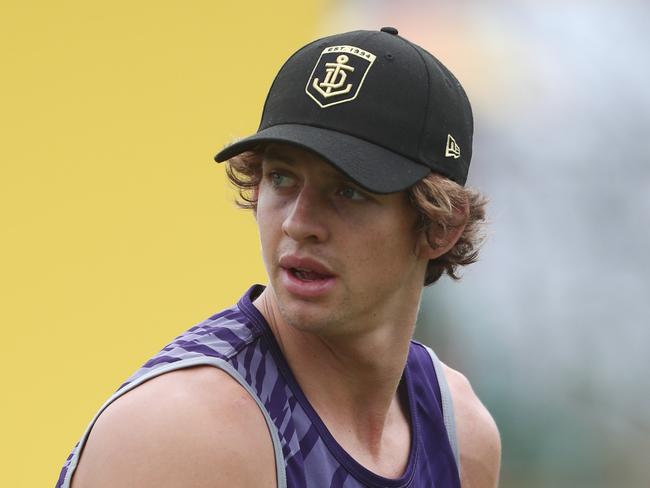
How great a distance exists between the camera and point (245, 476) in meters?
1.85

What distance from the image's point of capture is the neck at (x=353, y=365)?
7.15ft

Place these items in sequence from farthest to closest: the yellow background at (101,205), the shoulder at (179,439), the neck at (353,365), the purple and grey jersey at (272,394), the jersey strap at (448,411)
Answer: the yellow background at (101,205), the jersey strap at (448,411), the neck at (353,365), the purple and grey jersey at (272,394), the shoulder at (179,439)

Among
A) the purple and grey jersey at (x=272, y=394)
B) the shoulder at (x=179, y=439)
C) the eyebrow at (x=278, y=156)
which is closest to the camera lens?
the shoulder at (x=179, y=439)

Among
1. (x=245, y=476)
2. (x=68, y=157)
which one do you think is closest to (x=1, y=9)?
(x=68, y=157)

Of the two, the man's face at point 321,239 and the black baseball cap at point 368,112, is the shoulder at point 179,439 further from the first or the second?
the black baseball cap at point 368,112

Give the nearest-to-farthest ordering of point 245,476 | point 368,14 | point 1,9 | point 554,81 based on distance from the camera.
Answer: point 245,476 → point 1,9 → point 368,14 → point 554,81

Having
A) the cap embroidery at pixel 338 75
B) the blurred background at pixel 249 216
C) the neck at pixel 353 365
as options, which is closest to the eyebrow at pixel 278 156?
the cap embroidery at pixel 338 75

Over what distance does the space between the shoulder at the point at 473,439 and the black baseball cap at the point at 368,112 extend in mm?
658

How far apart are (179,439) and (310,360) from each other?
444 millimetres

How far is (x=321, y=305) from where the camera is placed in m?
2.03

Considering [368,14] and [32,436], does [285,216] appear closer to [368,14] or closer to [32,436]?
[32,436]

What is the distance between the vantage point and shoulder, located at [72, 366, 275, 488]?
1.80m

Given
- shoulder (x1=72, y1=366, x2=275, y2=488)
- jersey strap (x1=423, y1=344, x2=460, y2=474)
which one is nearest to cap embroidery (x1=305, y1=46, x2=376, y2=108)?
shoulder (x1=72, y1=366, x2=275, y2=488)

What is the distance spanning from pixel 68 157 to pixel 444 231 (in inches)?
75.4
